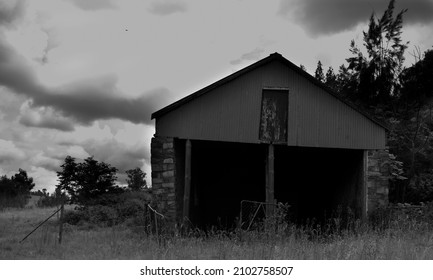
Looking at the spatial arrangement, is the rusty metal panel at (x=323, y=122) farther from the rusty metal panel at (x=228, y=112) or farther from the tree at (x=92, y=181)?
the tree at (x=92, y=181)

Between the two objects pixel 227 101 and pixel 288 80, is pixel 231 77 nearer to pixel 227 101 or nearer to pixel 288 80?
pixel 227 101

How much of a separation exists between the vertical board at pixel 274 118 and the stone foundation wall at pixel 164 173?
10.0 ft

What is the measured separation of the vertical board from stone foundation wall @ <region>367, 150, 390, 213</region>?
314 cm

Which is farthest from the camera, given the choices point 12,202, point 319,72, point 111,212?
point 319,72

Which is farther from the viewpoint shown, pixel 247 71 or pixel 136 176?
pixel 136 176

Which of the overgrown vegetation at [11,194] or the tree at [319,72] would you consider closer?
the overgrown vegetation at [11,194]

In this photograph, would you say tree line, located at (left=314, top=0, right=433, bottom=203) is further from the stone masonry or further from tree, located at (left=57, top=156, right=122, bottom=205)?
tree, located at (left=57, top=156, right=122, bottom=205)

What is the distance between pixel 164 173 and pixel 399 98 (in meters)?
17.8

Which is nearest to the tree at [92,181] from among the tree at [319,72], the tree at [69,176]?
the tree at [69,176]

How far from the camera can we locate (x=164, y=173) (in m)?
16.4

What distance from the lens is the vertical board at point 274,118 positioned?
1634cm

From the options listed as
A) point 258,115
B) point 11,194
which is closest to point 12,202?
point 11,194

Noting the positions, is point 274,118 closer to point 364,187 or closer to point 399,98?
point 364,187

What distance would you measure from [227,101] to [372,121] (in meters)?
4.96
